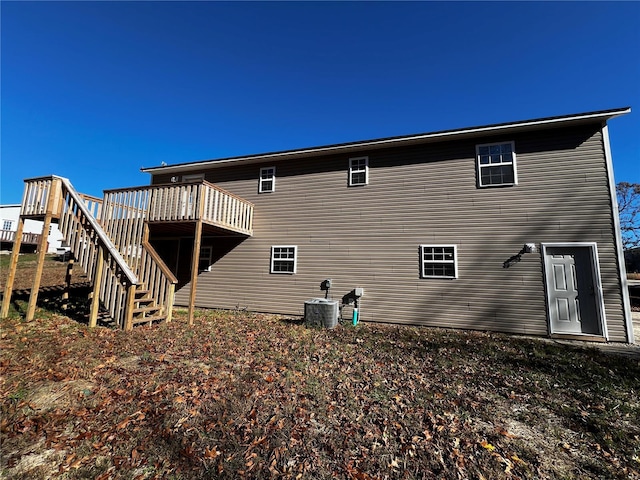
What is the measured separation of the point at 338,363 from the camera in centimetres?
557

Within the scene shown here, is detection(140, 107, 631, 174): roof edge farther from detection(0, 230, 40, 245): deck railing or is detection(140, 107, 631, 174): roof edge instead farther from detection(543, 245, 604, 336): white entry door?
detection(0, 230, 40, 245): deck railing

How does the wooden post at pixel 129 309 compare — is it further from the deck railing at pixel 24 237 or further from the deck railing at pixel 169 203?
the deck railing at pixel 24 237

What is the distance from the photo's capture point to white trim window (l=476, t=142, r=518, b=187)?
346 inches

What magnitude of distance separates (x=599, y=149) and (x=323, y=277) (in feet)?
30.8

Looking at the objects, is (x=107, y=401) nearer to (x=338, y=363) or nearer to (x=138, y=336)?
(x=138, y=336)

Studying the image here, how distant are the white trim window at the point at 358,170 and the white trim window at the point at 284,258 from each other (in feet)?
11.5

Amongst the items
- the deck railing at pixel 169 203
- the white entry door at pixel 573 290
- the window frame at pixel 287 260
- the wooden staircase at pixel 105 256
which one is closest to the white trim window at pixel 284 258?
the window frame at pixel 287 260

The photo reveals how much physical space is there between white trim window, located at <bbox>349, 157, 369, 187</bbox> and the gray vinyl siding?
239 mm

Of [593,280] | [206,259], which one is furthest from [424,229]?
[206,259]

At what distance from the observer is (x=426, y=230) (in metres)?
9.38

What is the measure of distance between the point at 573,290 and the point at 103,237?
13.7m

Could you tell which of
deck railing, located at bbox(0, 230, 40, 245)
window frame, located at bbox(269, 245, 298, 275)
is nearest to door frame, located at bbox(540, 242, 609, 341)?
window frame, located at bbox(269, 245, 298, 275)

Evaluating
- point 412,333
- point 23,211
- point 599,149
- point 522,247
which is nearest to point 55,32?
point 23,211

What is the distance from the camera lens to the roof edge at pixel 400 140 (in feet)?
25.7
